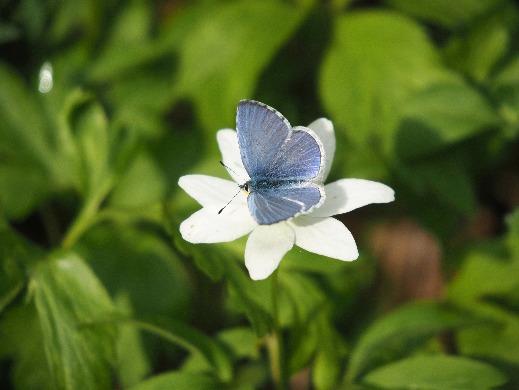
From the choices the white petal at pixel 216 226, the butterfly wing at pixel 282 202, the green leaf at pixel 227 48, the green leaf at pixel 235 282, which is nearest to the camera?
the butterfly wing at pixel 282 202

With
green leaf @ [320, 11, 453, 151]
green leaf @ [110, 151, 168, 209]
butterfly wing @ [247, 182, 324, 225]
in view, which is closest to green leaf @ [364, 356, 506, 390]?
butterfly wing @ [247, 182, 324, 225]

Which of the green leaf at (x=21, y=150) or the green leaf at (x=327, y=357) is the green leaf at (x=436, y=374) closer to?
the green leaf at (x=327, y=357)

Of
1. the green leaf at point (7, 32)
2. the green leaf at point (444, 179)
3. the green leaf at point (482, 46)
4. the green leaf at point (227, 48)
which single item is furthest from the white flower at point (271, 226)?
the green leaf at point (7, 32)

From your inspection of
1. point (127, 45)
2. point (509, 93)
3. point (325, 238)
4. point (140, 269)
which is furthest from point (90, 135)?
point (509, 93)

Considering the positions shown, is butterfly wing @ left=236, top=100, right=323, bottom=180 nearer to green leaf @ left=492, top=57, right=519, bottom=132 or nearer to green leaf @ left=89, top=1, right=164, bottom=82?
green leaf @ left=492, top=57, right=519, bottom=132

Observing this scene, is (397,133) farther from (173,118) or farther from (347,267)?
(173,118)

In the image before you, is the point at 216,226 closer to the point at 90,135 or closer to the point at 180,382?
the point at 180,382

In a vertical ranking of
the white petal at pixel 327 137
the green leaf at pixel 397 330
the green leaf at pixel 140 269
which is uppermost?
the white petal at pixel 327 137
